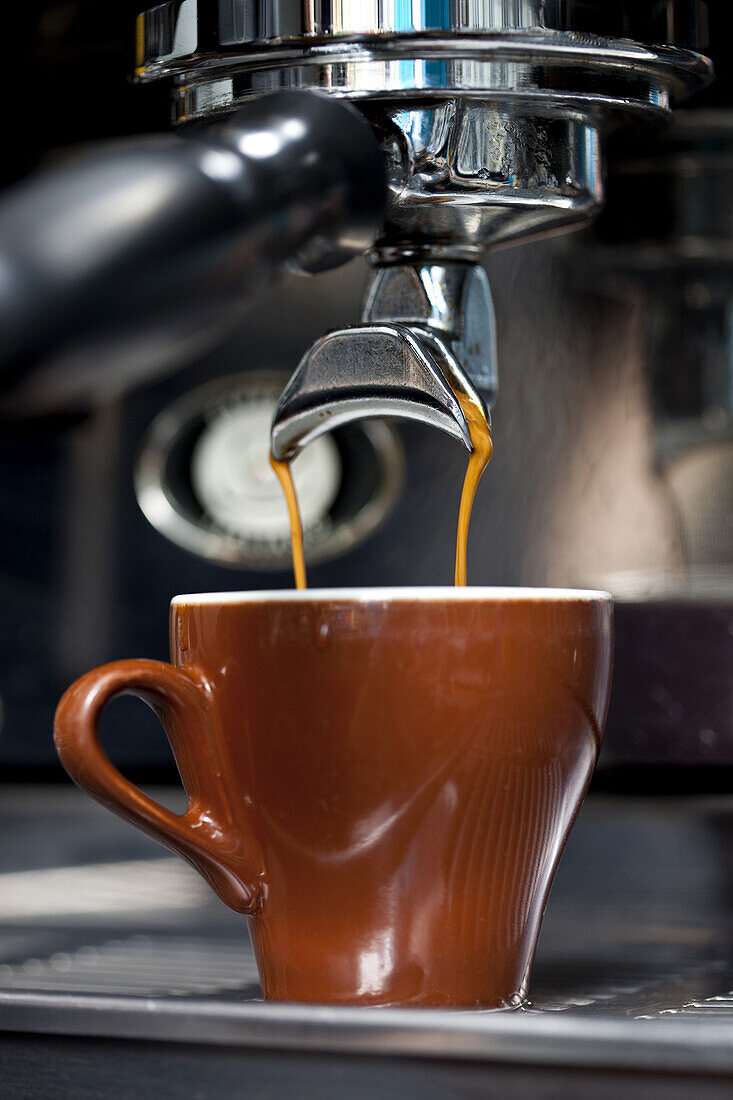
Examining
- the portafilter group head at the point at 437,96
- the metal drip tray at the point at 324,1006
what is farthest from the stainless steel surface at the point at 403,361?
the metal drip tray at the point at 324,1006

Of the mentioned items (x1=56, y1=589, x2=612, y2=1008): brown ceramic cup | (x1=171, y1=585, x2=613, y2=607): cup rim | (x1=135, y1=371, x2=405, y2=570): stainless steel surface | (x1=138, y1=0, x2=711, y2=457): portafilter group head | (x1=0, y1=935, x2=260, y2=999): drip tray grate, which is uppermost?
(x1=138, y1=0, x2=711, y2=457): portafilter group head

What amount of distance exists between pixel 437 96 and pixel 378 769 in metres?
0.12

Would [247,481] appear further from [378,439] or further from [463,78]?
[463,78]

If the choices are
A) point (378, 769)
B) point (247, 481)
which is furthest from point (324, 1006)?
point (247, 481)

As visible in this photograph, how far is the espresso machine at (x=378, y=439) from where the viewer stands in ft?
0.56

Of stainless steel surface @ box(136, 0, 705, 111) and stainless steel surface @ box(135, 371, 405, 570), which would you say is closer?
stainless steel surface @ box(136, 0, 705, 111)

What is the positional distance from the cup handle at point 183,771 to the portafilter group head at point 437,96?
0.17 feet

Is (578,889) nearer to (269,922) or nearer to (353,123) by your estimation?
(269,922)

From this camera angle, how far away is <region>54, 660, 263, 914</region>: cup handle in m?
0.28

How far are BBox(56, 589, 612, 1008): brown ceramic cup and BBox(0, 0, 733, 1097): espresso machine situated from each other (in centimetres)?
2

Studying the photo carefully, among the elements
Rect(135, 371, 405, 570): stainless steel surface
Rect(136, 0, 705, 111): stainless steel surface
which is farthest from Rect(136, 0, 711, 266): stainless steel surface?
Rect(135, 371, 405, 570): stainless steel surface

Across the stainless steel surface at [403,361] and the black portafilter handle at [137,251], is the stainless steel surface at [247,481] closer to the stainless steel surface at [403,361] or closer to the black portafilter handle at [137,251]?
the stainless steel surface at [403,361]

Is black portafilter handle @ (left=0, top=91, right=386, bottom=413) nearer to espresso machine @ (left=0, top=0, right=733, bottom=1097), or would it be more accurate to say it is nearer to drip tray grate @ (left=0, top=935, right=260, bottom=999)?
espresso machine @ (left=0, top=0, right=733, bottom=1097)

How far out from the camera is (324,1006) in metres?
0.22
